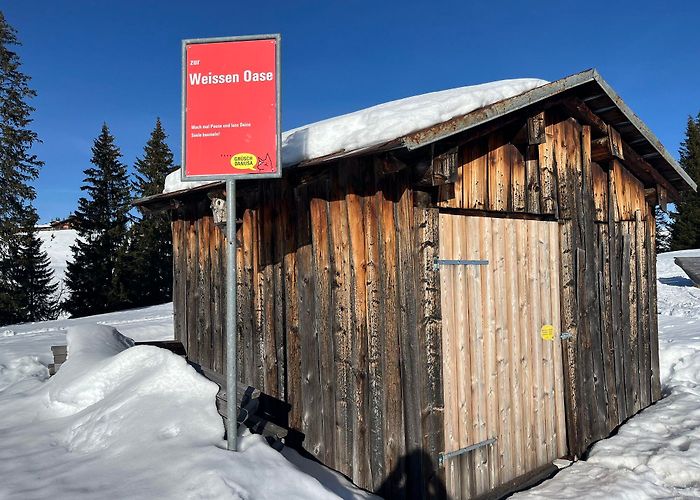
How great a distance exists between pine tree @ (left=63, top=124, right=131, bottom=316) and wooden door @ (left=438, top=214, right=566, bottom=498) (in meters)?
26.7

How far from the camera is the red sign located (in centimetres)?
361

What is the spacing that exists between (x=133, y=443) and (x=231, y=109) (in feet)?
8.32

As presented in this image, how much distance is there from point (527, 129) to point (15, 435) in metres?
5.49

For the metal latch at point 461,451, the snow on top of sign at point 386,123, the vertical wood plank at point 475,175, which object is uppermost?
the snow on top of sign at point 386,123

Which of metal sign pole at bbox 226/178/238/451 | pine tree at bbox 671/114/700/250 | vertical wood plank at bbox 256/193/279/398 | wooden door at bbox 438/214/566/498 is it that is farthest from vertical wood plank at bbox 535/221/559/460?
pine tree at bbox 671/114/700/250

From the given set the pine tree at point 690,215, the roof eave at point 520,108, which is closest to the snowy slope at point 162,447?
the roof eave at point 520,108

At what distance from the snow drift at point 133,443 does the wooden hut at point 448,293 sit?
0.79 metres

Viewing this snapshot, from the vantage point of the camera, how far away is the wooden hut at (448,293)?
4234 millimetres

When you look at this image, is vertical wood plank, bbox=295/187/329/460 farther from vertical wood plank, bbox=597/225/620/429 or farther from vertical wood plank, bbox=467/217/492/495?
vertical wood plank, bbox=597/225/620/429

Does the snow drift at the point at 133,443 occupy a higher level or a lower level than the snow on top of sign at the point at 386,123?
lower

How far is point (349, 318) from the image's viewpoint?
464cm

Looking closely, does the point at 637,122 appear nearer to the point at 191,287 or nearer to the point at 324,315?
the point at 324,315

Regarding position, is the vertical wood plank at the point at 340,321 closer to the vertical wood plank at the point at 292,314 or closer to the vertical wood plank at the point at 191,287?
the vertical wood plank at the point at 292,314

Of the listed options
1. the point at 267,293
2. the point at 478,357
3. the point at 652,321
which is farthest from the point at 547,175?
the point at 652,321
